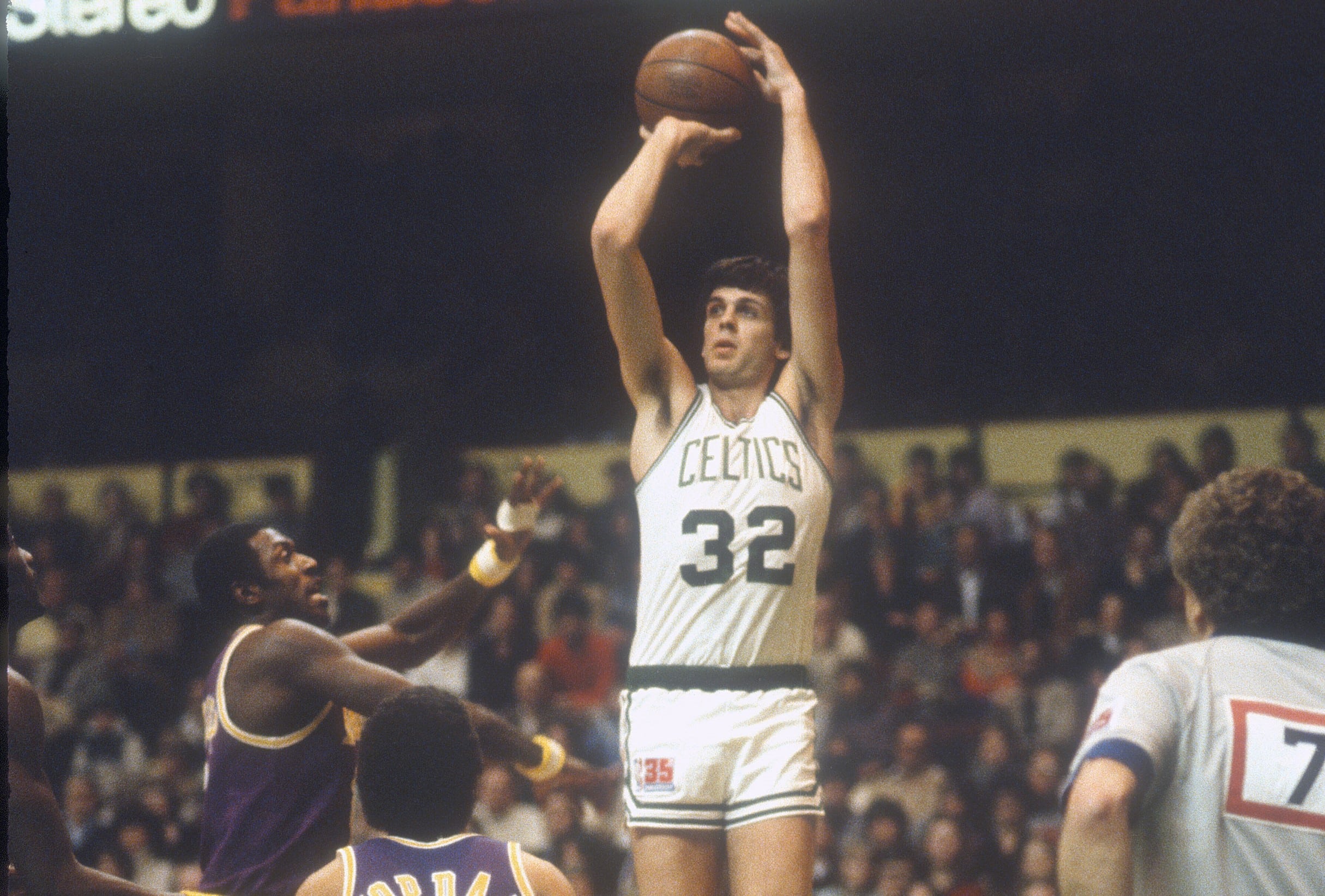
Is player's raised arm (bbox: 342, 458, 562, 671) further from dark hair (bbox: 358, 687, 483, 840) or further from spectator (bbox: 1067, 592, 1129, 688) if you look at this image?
spectator (bbox: 1067, 592, 1129, 688)

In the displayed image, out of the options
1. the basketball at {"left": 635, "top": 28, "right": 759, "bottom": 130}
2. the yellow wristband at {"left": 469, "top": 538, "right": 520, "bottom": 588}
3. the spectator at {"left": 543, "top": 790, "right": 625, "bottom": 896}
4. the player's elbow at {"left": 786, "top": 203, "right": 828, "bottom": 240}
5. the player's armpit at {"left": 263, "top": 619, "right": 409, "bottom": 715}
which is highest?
the basketball at {"left": 635, "top": 28, "right": 759, "bottom": 130}

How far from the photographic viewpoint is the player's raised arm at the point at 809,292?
4.28 m

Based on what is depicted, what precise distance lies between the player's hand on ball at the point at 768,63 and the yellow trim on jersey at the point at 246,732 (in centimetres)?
220

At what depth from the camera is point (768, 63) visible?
4746 millimetres

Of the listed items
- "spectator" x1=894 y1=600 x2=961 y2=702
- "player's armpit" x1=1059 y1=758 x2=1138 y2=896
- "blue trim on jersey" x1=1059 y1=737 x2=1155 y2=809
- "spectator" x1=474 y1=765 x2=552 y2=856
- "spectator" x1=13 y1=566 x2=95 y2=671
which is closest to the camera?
"player's armpit" x1=1059 y1=758 x2=1138 y2=896

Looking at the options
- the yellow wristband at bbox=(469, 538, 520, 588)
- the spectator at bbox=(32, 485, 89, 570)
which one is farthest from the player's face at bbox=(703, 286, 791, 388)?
the spectator at bbox=(32, 485, 89, 570)

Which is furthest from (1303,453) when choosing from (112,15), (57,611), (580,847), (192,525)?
(57,611)

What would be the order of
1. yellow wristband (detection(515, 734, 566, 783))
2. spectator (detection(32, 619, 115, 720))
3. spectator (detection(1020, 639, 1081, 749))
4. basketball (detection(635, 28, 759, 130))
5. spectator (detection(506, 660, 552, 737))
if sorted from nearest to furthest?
yellow wristband (detection(515, 734, 566, 783))
basketball (detection(635, 28, 759, 130))
spectator (detection(1020, 639, 1081, 749))
spectator (detection(506, 660, 552, 737))
spectator (detection(32, 619, 115, 720))

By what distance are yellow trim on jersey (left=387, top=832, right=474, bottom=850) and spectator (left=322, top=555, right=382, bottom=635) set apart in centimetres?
603

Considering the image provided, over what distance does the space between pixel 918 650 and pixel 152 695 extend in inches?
195

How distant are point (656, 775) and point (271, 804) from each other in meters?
1.10

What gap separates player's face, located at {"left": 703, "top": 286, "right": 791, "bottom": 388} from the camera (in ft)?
14.6

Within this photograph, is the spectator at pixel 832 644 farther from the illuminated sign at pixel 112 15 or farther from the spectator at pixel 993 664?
the illuminated sign at pixel 112 15

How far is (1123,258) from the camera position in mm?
10836
